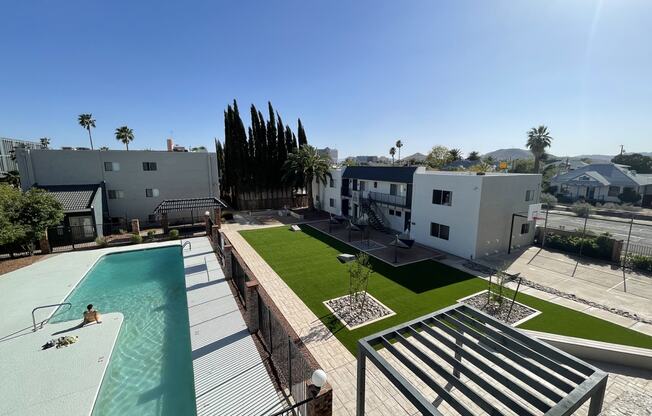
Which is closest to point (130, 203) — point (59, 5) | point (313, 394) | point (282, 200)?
point (282, 200)

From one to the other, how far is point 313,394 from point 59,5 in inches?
699

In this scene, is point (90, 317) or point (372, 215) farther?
point (372, 215)

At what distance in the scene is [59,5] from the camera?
39.4ft

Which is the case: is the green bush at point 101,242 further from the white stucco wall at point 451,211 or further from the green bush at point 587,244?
the green bush at point 587,244

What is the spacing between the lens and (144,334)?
37.6ft

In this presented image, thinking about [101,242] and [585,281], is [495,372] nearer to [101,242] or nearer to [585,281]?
[585,281]

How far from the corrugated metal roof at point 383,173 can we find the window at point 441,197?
284 cm

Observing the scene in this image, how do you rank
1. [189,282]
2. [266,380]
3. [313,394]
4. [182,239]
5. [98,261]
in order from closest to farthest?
[313,394], [266,380], [189,282], [98,261], [182,239]

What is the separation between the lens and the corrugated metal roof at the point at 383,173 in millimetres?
23984

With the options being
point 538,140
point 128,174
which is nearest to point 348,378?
point 128,174

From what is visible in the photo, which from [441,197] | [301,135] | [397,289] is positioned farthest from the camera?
[301,135]

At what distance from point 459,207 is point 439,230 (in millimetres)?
2530

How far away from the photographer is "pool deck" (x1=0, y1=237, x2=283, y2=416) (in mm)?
7633

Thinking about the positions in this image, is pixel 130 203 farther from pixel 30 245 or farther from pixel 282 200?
pixel 282 200
